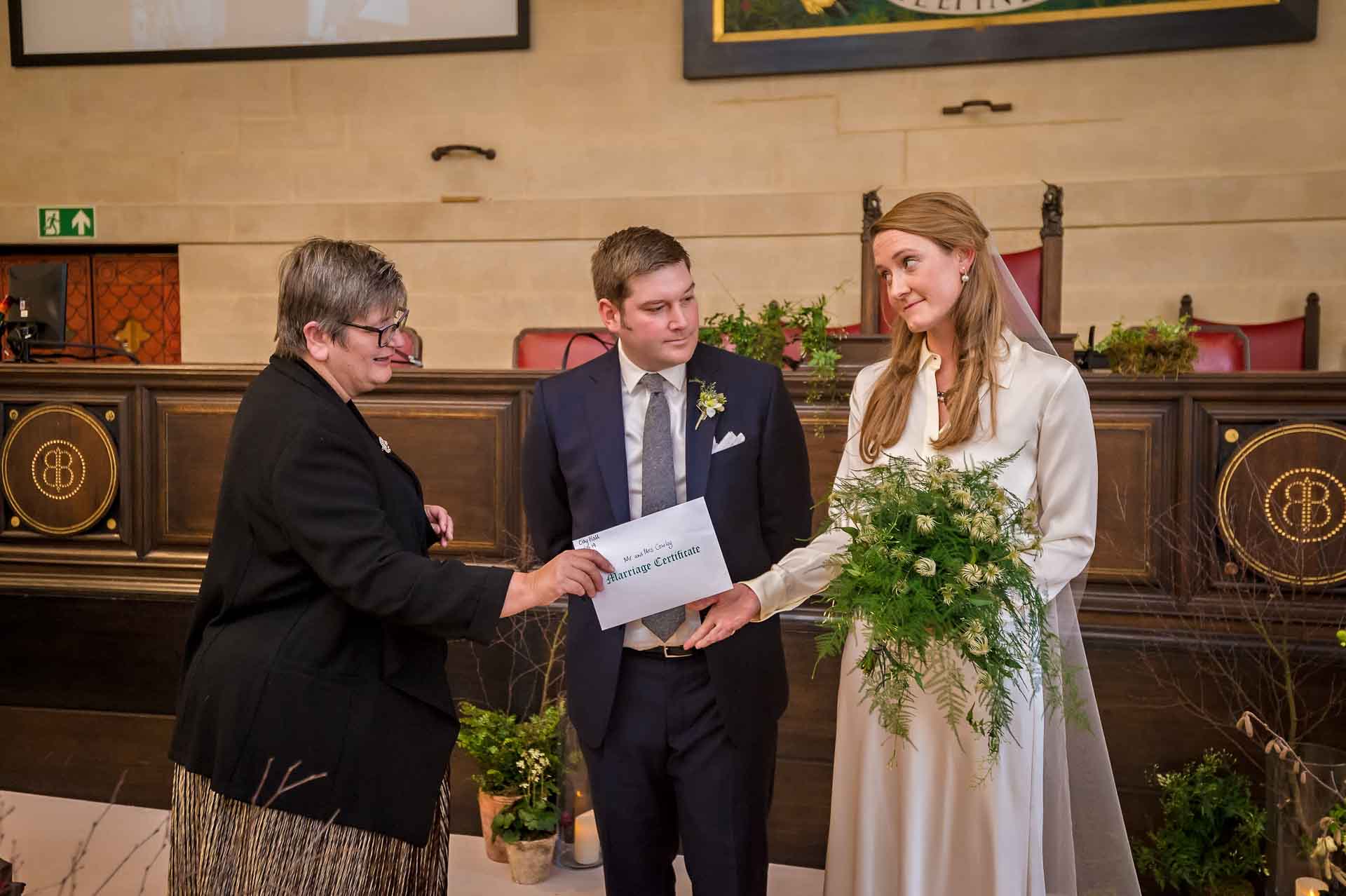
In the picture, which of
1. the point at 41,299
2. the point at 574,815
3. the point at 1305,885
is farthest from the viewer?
the point at 41,299

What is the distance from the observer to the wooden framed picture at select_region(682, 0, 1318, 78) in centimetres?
600

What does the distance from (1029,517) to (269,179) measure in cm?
659

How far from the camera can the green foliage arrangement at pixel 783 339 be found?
3773 mm

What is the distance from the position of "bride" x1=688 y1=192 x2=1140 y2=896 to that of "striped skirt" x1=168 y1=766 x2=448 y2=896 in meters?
0.69

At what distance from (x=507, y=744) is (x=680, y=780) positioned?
1553 millimetres

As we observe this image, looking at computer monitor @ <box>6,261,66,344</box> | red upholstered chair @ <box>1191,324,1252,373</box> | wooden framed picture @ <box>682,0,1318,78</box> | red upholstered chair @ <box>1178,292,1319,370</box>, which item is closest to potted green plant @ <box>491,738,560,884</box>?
computer monitor @ <box>6,261,66,344</box>

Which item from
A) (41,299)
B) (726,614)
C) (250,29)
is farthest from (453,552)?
(250,29)

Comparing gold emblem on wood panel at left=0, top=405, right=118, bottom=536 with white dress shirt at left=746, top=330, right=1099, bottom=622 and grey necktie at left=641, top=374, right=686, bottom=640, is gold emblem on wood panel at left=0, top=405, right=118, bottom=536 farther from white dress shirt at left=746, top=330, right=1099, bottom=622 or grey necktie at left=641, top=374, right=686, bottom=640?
white dress shirt at left=746, top=330, right=1099, bottom=622

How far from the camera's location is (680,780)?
88.1 inches

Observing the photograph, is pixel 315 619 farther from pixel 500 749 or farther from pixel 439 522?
pixel 500 749

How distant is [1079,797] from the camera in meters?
2.18

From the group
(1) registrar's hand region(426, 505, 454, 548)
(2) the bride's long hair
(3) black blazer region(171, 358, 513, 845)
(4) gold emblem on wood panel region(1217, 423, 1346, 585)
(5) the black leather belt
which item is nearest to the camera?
(3) black blazer region(171, 358, 513, 845)

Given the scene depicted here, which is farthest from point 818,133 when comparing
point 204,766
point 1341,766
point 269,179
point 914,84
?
point 204,766

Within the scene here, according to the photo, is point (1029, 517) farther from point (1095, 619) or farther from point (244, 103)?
point (244, 103)
